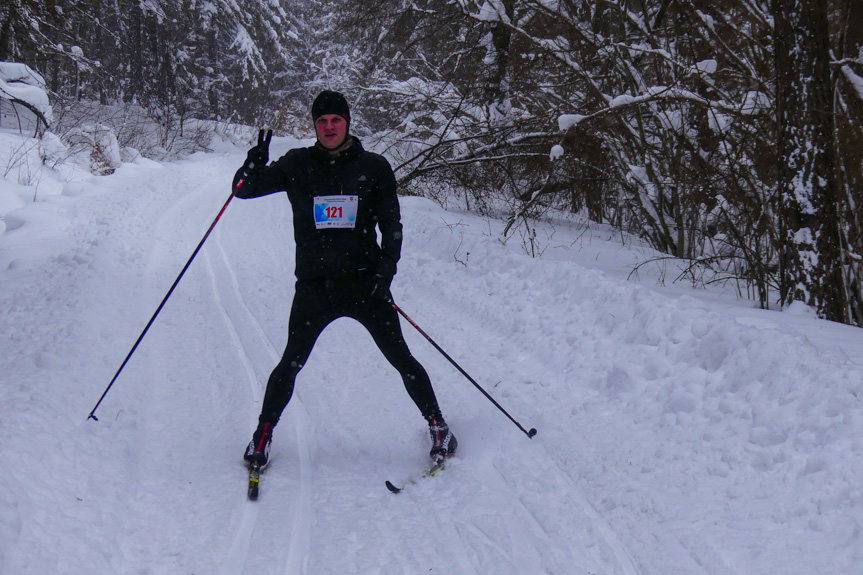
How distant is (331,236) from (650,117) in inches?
255

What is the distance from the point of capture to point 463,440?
394 centimetres

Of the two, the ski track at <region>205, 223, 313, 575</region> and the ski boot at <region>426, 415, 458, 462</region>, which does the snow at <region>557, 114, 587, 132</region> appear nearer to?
the ski track at <region>205, 223, 313, 575</region>

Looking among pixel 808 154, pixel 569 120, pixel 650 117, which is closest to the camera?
pixel 808 154

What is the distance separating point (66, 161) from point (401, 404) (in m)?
14.7

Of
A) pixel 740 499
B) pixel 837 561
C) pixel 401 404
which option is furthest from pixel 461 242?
pixel 837 561

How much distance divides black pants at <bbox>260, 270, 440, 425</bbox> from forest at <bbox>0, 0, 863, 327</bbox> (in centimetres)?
363

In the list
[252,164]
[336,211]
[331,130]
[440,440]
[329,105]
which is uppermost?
Answer: [329,105]

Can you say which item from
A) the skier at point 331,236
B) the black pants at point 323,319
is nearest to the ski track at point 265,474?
the skier at point 331,236

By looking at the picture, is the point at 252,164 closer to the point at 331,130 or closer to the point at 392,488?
the point at 331,130

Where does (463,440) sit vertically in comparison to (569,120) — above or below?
below

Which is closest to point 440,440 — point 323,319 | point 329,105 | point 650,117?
point 323,319

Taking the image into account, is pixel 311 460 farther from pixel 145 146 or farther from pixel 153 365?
pixel 145 146

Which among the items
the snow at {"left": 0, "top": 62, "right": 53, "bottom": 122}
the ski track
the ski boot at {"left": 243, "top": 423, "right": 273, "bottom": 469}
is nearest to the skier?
the ski boot at {"left": 243, "top": 423, "right": 273, "bottom": 469}

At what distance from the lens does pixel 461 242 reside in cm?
823
